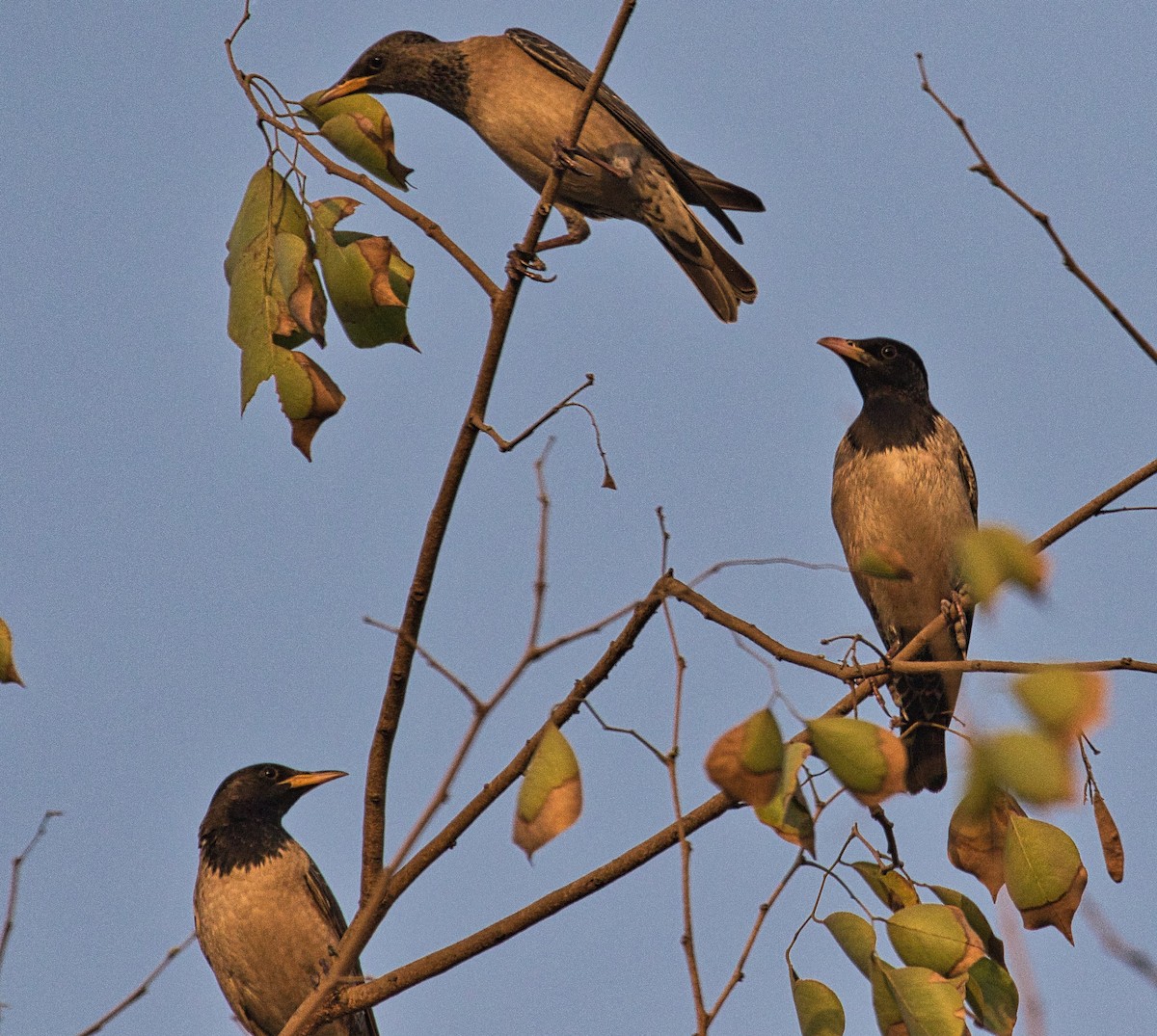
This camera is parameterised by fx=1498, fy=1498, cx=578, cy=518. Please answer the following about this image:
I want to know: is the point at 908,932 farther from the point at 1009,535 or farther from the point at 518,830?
the point at 1009,535

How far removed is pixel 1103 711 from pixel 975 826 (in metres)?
1.60

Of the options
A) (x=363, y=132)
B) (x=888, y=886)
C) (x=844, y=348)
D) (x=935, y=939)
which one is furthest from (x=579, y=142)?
(x=935, y=939)

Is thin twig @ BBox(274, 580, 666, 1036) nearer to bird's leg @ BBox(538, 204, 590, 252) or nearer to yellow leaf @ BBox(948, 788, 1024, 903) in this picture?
yellow leaf @ BBox(948, 788, 1024, 903)

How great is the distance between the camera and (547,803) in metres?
3.07

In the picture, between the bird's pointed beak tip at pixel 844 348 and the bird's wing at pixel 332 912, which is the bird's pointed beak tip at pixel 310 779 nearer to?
the bird's wing at pixel 332 912

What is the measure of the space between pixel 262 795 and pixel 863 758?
5521 millimetres

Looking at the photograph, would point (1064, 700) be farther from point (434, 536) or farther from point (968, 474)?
point (968, 474)

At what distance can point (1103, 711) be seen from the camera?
2.11 meters

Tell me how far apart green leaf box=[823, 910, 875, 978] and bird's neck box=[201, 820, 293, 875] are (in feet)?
14.4

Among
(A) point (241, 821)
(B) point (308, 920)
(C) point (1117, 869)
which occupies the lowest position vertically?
(C) point (1117, 869)

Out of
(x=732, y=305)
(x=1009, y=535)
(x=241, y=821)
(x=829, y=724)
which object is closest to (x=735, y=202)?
(x=732, y=305)

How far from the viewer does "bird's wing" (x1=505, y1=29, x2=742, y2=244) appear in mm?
7602

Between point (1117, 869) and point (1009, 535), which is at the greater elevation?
point (1009, 535)

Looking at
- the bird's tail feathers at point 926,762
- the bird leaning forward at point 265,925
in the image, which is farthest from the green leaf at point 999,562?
the bird leaning forward at point 265,925
